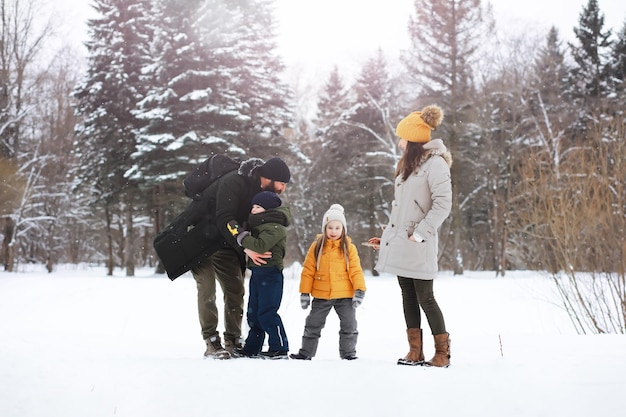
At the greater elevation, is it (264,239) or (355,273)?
(264,239)

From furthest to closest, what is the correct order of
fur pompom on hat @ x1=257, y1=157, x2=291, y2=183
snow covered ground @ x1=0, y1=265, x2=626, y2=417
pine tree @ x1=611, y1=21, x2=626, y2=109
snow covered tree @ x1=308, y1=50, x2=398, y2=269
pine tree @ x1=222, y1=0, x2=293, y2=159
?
pine tree @ x1=611, y1=21, x2=626, y2=109 → snow covered tree @ x1=308, y1=50, x2=398, y2=269 → pine tree @ x1=222, y1=0, x2=293, y2=159 → fur pompom on hat @ x1=257, y1=157, x2=291, y2=183 → snow covered ground @ x1=0, y1=265, x2=626, y2=417

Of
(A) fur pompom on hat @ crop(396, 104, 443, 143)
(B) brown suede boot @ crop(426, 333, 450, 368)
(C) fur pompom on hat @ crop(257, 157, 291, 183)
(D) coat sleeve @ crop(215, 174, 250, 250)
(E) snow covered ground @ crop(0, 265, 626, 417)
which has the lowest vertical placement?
(E) snow covered ground @ crop(0, 265, 626, 417)

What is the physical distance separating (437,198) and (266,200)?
145 cm

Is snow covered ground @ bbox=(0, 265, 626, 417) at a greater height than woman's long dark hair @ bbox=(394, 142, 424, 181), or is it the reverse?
woman's long dark hair @ bbox=(394, 142, 424, 181)

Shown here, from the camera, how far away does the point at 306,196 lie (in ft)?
110

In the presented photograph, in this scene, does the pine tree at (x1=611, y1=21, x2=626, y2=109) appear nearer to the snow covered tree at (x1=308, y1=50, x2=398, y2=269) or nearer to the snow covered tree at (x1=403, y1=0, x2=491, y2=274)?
the snow covered tree at (x1=403, y1=0, x2=491, y2=274)

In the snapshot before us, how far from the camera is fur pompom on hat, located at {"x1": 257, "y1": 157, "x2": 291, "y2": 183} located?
5105 mm

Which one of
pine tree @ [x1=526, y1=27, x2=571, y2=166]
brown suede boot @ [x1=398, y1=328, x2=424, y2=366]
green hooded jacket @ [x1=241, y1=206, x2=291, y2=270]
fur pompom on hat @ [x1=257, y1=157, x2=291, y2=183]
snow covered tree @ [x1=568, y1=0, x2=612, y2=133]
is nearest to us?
brown suede boot @ [x1=398, y1=328, x2=424, y2=366]

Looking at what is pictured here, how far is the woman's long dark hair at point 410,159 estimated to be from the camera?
474 cm

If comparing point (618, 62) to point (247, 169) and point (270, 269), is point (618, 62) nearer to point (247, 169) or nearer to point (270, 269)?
point (247, 169)

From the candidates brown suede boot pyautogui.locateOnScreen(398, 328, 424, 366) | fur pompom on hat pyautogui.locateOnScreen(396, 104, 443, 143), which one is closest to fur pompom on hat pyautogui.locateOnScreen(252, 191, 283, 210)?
fur pompom on hat pyautogui.locateOnScreen(396, 104, 443, 143)

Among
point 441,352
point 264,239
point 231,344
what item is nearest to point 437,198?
point 441,352

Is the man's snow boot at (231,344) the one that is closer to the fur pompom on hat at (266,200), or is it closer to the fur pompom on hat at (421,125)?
the fur pompom on hat at (266,200)

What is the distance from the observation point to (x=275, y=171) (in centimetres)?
510
